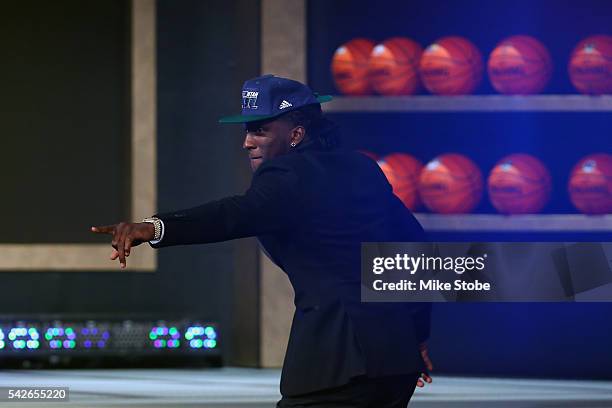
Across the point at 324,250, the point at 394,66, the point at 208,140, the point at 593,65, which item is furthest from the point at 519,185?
Result: the point at 324,250

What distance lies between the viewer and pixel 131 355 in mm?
7594

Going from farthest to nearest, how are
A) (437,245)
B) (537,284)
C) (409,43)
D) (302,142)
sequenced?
(409,43) → (537,284) → (437,245) → (302,142)

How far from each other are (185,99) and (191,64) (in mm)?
194

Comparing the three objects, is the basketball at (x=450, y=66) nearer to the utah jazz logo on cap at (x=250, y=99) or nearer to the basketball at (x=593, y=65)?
the basketball at (x=593, y=65)

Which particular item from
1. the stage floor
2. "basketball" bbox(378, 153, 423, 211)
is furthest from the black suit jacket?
"basketball" bbox(378, 153, 423, 211)

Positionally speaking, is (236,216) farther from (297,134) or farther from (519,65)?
(519,65)

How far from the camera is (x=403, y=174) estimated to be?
7.46m

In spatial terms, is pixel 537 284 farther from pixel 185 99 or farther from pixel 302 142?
pixel 302 142

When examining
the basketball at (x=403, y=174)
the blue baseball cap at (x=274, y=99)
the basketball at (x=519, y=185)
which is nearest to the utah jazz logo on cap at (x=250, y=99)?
the blue baseball cap at (x=274, y=99)

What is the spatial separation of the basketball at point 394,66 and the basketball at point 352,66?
0.11ft

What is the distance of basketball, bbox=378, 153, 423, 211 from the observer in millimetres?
7449

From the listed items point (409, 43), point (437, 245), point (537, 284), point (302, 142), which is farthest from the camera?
point (409, 43)

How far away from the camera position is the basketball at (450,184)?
7.44 metres

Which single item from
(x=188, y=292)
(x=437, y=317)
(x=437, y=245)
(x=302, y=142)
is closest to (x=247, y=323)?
(x=188, y=292)
